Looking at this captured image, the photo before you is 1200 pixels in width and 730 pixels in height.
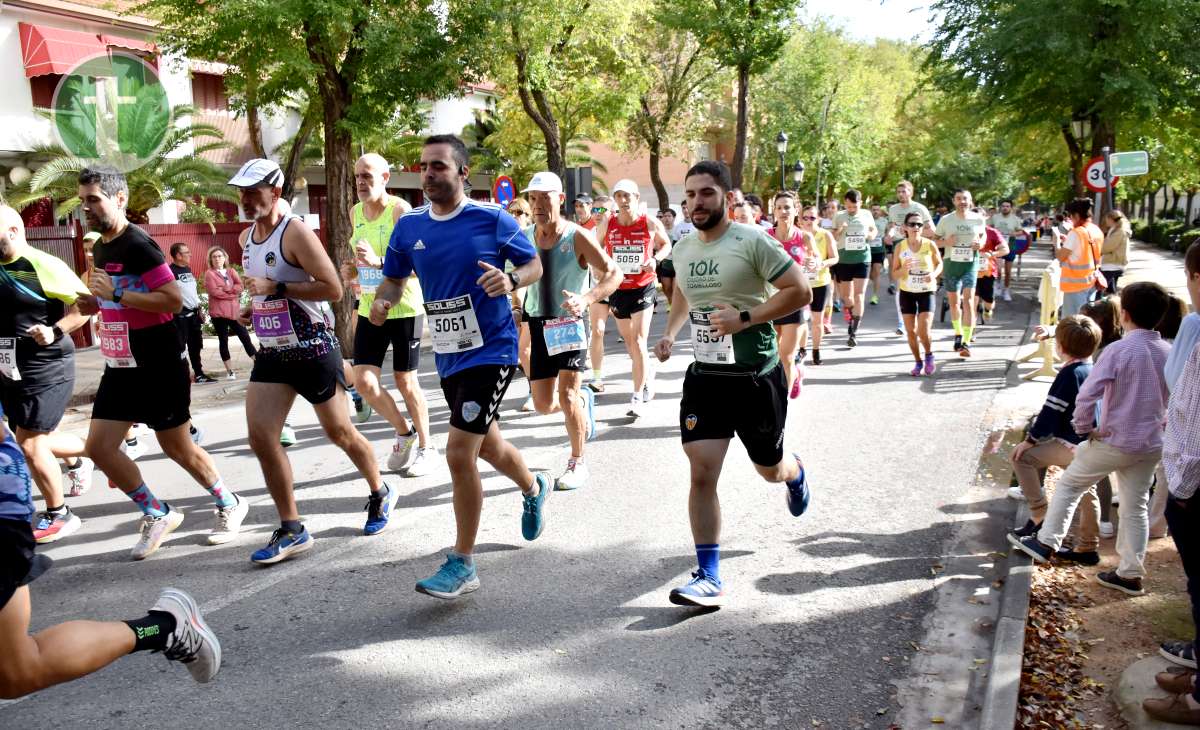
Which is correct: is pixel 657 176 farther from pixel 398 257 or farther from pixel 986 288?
pixel 398 257

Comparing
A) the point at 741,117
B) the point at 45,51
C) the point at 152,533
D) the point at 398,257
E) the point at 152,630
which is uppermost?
the point at 45,51

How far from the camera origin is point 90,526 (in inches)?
229

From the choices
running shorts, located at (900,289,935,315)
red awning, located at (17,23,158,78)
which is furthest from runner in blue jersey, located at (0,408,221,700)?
red awning, located at (17,23,158,78)

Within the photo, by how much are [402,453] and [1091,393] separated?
4.43 metres

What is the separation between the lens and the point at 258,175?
184 inches

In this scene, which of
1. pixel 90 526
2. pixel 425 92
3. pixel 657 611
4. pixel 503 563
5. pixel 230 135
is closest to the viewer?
pixel 657 611

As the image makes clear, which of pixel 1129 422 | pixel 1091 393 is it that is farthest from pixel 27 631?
pixel 1129 422

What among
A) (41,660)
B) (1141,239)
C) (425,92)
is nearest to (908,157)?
(1141,239)

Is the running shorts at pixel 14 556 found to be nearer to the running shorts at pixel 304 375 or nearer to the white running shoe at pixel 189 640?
the white running shoe at pixel 189 640

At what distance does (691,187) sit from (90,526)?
14.0 ft

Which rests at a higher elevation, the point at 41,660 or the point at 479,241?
the point at 479,241

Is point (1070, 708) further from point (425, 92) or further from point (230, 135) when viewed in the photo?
point (230, 135)

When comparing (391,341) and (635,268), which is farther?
(635,268)

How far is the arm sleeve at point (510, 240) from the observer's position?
4.41m
